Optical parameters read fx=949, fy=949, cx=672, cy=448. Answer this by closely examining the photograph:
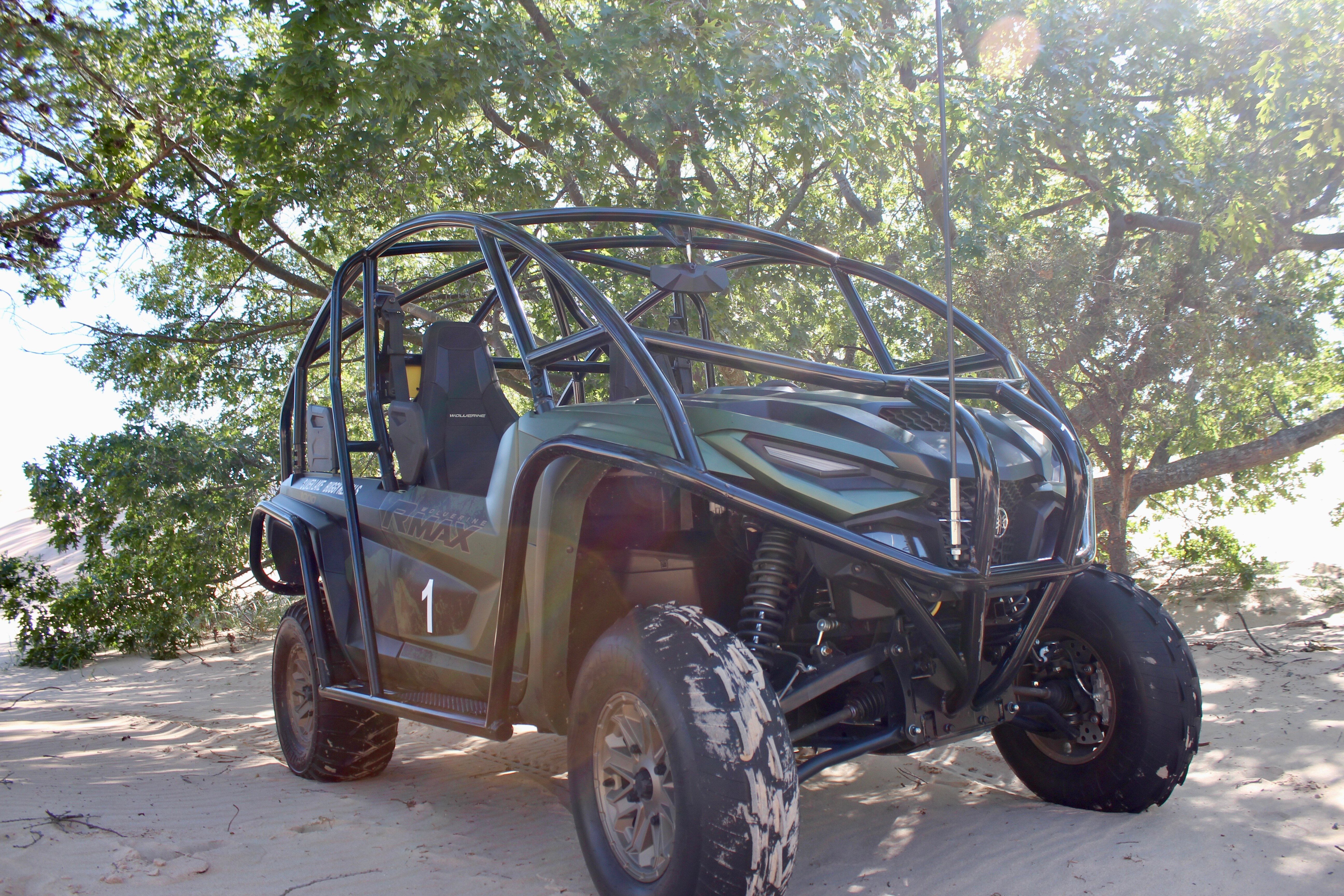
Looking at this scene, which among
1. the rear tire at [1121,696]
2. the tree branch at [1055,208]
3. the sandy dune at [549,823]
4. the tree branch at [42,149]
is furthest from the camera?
the tree branch at [1055,208]

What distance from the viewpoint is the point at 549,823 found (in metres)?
3.61

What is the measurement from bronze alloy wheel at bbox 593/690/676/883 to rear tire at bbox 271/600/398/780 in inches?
67.6

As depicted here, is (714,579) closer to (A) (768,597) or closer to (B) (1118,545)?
(A) (768,597)

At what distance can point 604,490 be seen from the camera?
3055 millimetres

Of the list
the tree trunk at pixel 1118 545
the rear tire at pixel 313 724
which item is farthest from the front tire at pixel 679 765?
the tree trunk at pixel 1118 545

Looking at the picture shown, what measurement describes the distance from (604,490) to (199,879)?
5.77 ft

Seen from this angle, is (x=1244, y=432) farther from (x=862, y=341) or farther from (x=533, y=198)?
(x=533, y=198)

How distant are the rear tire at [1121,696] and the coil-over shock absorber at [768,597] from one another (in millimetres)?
1134

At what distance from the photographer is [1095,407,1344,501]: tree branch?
9.02 m

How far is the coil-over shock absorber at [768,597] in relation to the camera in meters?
2.68

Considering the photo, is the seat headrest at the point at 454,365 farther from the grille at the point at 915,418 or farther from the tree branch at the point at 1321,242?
the tree branch at the point at 1321,242

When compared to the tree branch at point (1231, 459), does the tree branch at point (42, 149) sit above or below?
above

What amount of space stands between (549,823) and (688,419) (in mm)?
1927

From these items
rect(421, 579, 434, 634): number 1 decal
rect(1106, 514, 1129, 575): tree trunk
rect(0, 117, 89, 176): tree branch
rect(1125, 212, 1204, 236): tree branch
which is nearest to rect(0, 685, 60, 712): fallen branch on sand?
rect(0, 117, 89, 176): tree branch
